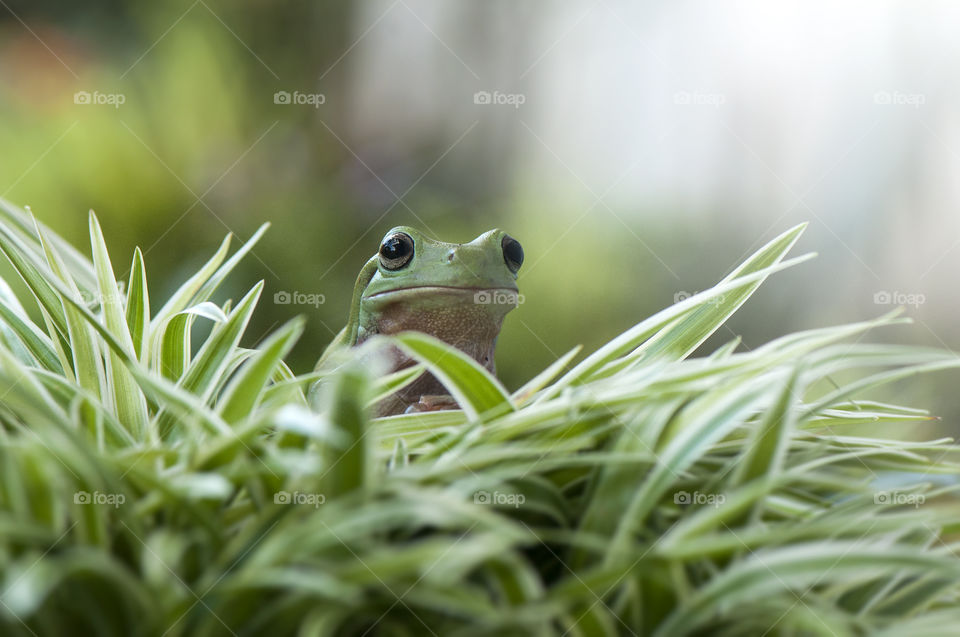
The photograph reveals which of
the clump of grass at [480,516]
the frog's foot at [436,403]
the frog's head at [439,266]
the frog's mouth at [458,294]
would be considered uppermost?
the frog's head at [439,266]

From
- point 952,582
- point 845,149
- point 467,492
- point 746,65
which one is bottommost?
point 952,582

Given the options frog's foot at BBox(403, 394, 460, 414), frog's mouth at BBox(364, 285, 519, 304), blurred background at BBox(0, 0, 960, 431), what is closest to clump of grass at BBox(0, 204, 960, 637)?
frog's foot at BBox(403, 394, 460, 414)

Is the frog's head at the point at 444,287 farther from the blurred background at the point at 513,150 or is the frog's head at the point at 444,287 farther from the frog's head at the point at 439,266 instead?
the blurred background at the point at 513,150

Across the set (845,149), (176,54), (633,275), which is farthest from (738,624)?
(845,149)

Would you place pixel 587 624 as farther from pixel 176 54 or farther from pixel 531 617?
pixel 176 54

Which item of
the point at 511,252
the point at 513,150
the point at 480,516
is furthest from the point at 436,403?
the point at 513,150

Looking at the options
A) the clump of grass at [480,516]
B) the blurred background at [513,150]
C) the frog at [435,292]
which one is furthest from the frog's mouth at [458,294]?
the blurred background at [513,150]
